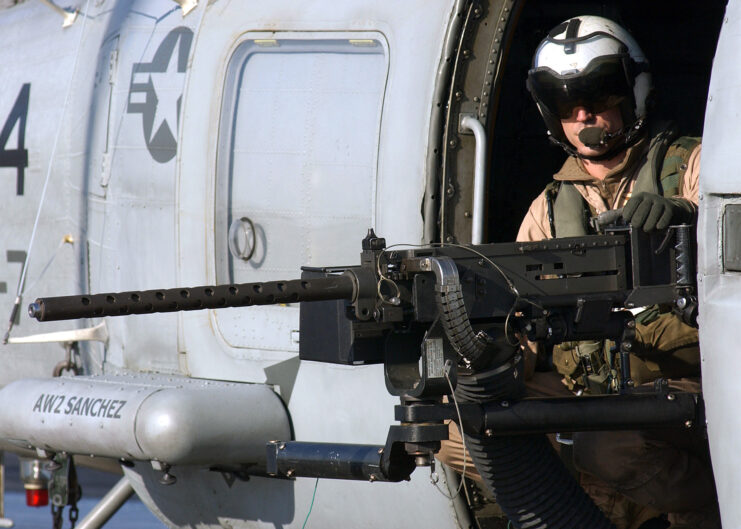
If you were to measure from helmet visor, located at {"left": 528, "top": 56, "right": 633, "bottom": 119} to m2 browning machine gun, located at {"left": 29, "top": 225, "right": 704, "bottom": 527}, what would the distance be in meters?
0.62

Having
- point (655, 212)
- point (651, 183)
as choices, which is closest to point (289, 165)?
point (651, 183)

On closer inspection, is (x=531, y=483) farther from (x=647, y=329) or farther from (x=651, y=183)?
(x=651, y=183)

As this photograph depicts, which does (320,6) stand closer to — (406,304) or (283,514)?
(406,304)

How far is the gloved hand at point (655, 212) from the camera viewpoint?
11.3 ft

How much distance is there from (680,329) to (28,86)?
339 cm

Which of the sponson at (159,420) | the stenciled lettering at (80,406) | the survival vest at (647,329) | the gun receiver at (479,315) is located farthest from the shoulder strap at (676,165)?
the stenciled lettering at (80,406)

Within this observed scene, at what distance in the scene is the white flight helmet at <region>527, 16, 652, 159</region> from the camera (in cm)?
402

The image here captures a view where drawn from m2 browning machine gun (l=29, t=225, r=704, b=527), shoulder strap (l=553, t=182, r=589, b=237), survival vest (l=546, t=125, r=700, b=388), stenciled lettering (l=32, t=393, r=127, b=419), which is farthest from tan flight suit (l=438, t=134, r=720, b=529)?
stenciled lettering (l=32, t=393, r=127, b=419)

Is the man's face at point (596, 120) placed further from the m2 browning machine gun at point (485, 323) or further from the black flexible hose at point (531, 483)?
the black flexible hose at point (531, 483)

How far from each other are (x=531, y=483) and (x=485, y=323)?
556 millimetres

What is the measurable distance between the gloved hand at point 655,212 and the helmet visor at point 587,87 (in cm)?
64

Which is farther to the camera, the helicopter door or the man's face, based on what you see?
the helicopter door

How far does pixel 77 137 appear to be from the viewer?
5.41 metres

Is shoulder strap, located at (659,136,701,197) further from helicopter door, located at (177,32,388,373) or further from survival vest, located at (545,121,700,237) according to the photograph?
helicopter door, located at (177,32,388,373)
